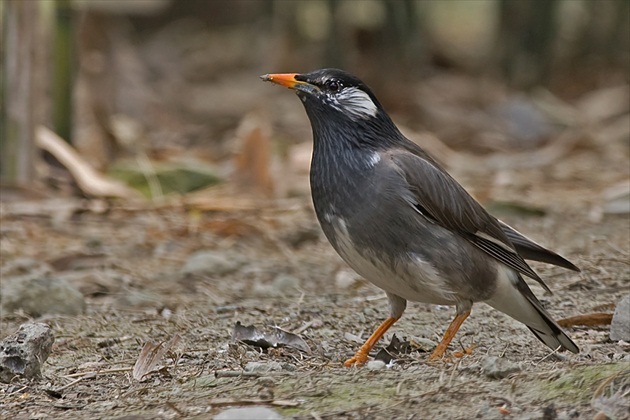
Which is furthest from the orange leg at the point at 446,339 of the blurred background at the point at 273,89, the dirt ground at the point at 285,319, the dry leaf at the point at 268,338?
the blurred background at the point at 273,89

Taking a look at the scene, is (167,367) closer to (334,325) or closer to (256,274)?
(334,325)

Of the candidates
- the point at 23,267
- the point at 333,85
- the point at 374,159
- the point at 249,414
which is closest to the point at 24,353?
the point at 249,414

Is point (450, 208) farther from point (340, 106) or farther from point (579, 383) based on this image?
point (579, 383)

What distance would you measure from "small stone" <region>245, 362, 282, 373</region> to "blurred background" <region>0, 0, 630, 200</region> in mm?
4142

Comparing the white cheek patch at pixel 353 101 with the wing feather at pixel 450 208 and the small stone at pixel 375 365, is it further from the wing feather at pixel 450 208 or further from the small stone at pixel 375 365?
the small stone at pixel 375 365

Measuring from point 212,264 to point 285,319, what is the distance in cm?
156

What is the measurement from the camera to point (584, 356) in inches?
166

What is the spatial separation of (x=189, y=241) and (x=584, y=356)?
11.6 feet

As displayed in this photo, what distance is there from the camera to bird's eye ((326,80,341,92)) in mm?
4629

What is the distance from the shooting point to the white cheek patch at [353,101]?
4625 mm

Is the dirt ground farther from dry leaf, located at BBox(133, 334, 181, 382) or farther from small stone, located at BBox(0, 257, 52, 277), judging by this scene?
small stone, located at BBox(0, 257, 52, 277)

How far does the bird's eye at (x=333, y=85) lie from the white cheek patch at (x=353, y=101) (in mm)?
25

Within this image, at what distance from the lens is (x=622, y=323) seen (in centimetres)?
443

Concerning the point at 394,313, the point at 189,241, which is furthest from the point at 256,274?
the point at 394,313
